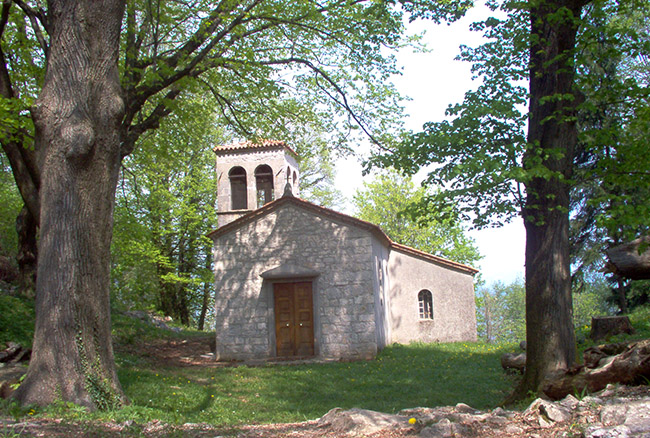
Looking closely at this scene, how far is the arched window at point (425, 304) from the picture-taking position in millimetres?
21062

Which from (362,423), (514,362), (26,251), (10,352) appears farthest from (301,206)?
(362,423)

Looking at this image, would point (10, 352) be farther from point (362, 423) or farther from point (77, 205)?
point (362, 423)


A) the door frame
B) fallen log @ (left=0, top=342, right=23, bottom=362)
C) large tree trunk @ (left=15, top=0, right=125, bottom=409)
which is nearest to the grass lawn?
large tree trunk @ (left=15, top=0, right=125, bottom=409)

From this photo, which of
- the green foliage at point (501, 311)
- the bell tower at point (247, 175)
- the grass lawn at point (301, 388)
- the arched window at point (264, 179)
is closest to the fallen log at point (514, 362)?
the grass lawn at point (301, 388)

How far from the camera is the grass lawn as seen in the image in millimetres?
7633

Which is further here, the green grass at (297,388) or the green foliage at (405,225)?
the green foliage at (405,225)

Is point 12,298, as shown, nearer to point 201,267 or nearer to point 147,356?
point 147,356

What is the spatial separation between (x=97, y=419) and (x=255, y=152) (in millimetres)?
15658

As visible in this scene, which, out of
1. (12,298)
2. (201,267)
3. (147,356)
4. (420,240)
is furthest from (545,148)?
(420,240)

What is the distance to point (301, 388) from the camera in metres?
10.5

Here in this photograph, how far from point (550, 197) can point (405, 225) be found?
30864 mm

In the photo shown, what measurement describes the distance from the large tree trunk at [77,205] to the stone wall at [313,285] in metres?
9.60

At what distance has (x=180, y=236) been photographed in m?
27.9

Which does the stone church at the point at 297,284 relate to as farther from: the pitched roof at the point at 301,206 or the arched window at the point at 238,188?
the arched window at the point at 238,188
